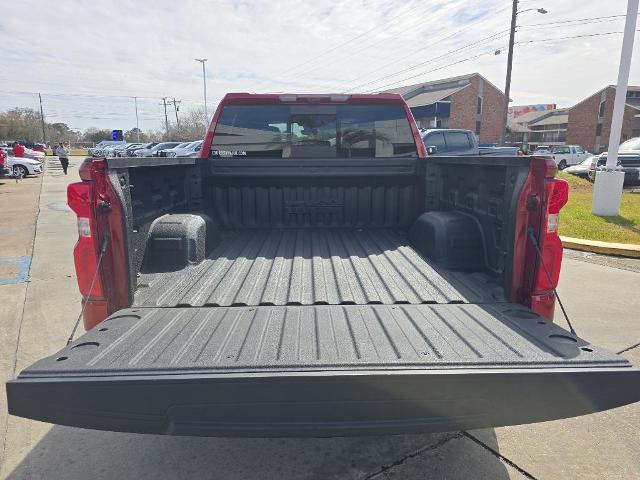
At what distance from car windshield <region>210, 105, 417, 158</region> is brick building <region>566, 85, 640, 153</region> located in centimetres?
6381

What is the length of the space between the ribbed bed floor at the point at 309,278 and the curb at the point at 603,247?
565cm

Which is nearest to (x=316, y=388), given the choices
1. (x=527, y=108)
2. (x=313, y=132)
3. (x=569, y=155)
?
(x=313, y=132)

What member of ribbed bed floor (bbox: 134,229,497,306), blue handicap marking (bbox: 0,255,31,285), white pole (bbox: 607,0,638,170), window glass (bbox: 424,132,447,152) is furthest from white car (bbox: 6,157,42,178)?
white pole (bbox: 607,0,638,170)

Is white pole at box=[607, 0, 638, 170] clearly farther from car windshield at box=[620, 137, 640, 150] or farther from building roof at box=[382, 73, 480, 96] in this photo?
building roof at box=[382, 73, 480, 96]

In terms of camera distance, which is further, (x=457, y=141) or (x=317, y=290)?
(x=457, y=141)

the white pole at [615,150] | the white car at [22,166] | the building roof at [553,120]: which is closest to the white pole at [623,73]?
the white pole at [615,150]

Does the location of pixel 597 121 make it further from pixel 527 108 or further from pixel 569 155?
pixel 527 108

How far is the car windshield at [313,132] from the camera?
4.20m

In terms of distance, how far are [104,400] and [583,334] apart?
14.3ft

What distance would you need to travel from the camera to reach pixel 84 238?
8.04 feet

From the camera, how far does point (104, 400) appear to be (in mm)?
1670

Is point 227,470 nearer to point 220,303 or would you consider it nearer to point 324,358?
point 220,303

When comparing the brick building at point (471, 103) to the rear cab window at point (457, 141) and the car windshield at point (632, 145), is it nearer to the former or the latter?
the car windshield at point (632, 145)

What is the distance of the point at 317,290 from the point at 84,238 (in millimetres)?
1427
